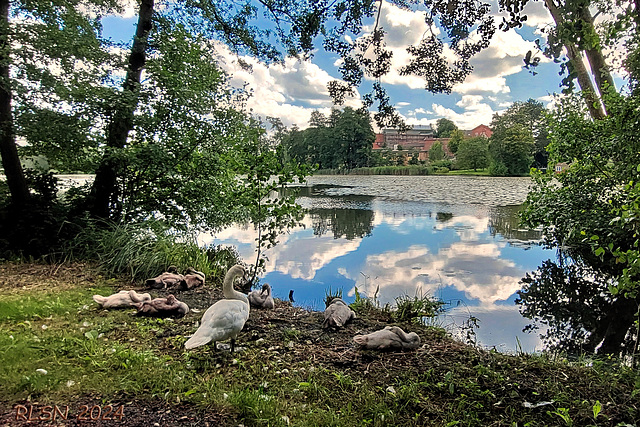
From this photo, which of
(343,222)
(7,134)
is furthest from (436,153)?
(7,134)

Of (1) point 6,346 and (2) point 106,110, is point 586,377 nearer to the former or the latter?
(1) point 6,346

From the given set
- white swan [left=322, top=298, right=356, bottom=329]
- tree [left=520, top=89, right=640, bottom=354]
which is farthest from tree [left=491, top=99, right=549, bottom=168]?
white swan [left=322, top=298, right=356, bottom=329]

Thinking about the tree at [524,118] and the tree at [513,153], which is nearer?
the tree at [513,153]

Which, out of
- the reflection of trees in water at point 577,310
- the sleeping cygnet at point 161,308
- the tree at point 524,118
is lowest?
the reflection of trees in water at point 577,310

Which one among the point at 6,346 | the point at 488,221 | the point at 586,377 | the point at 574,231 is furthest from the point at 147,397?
the point at 488,221

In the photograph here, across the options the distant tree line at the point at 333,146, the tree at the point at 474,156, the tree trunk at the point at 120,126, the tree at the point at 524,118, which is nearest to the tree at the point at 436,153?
the tree at the point at 474,156

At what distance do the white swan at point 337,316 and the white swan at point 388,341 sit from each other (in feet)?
1.74

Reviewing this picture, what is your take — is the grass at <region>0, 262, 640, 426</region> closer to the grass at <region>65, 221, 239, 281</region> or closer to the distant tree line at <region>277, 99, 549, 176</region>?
the grass at <region>65, 221, 239, 281</region>

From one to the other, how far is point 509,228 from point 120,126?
11113mm

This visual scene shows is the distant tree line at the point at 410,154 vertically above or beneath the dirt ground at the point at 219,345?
above

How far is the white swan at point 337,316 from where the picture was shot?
3.65m

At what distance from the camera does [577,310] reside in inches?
214

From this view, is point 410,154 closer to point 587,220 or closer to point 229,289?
point 587,220

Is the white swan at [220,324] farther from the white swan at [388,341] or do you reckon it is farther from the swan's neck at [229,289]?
the white swan at [388,341]
